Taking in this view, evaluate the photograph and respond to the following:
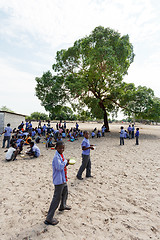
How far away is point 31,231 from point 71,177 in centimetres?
305

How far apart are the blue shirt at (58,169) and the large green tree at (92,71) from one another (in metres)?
16.3

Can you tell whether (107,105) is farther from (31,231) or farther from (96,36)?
(31,231)

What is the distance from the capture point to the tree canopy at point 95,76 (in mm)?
18859

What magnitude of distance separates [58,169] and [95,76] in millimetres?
19029

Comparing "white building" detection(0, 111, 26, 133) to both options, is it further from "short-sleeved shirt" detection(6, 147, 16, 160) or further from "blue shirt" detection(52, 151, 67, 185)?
"blue shirt" detection(52, 151, 67, 185)

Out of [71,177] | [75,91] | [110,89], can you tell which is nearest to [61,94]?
[75,91]

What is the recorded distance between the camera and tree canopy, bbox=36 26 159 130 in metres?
18.9

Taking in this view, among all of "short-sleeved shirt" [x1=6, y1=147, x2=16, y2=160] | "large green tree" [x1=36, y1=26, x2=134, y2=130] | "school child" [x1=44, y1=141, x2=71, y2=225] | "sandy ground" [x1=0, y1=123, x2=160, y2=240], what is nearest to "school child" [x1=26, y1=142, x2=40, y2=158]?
"short-sleeved shirt" [x1=6, y1=147, x2=16, y2=160]

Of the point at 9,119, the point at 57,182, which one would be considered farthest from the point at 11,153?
the point at 9,119

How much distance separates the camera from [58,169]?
121 inches

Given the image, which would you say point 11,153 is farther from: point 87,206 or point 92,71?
point 92,71

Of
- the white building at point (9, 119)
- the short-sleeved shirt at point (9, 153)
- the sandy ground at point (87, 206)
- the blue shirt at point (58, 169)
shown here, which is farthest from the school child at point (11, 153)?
the white building at point (9, 119)

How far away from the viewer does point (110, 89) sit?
72.5ft

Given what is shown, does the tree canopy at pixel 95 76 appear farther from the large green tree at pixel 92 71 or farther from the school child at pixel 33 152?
the school child at pixel 33 152
